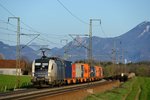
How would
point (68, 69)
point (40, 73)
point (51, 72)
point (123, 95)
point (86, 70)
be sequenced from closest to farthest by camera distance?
point (123, 95) → point (40, 73) → point (51, 72) → point (68, 69) → point (86, 70)

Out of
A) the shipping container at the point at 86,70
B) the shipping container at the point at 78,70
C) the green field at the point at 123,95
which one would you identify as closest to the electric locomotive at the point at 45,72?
the green field at the point at 123,95

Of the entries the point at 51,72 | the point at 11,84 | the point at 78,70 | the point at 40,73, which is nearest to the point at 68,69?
the point at 11,84

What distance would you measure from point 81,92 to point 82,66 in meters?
48.9

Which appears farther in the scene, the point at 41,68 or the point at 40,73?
the point at 41,68

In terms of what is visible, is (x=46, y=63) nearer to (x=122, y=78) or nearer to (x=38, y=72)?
(x=38, y=72)

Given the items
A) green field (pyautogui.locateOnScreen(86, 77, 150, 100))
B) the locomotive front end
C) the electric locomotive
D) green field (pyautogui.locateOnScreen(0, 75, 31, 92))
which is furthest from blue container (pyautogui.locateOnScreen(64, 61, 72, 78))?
the locomotive front end

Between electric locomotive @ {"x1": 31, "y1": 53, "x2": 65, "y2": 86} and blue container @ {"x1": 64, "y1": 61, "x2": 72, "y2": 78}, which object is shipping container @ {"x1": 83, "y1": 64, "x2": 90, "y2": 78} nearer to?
blue container @ {"x1": 64, "y1": 61, "x2": 72, "y2": 78}

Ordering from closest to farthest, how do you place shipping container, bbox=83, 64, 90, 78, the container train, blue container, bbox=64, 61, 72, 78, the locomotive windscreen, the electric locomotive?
the electric locomotive → the container train → the locomotive windscreen → blue container, bbox=64, 61, 72, 78 → shipping container, bbox=83, 64, 90, 78

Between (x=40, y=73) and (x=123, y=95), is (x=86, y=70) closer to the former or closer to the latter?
(x=40, y=73)

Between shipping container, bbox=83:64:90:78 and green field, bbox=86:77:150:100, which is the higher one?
shipping container, bbox=83:64:90:78

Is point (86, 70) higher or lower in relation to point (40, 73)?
higher

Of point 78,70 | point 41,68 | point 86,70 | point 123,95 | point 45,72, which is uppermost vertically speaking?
point 86,70

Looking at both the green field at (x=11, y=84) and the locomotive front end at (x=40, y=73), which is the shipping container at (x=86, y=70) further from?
the locomotive front end at (x=40, y=73)

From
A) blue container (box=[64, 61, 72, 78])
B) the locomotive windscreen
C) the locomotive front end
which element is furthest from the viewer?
blue container (box=[64, 61, 72, 78])
